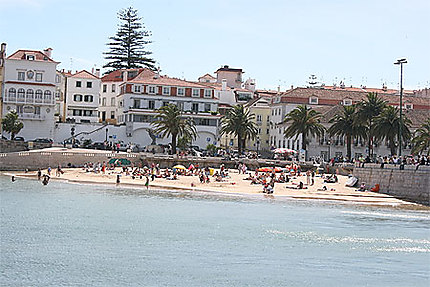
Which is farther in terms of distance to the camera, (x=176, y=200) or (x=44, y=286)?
(x=176, y=200)

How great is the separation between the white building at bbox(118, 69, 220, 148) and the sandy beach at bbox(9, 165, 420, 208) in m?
17.9

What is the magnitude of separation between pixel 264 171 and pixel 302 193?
488 inches

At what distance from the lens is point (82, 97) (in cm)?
10075

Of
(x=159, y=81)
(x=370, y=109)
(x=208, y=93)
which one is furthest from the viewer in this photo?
(x=208, y=93)

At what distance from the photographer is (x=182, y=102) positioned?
93812mm

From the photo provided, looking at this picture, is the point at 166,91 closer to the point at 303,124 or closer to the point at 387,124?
the point at 303,124

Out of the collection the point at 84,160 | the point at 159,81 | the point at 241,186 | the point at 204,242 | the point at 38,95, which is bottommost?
the point at 204,242

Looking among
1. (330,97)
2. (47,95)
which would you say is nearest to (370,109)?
(330,97)

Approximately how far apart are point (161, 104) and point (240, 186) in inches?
1231

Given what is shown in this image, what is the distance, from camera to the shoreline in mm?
57500

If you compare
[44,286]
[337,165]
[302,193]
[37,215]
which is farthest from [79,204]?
[337,165]

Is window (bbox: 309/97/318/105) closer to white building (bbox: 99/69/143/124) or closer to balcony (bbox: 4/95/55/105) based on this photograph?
white building (bbox: 99/69/143/124)

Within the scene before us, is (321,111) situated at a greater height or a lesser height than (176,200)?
greater

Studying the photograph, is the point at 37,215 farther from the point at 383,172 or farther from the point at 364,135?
the point at 364,135
